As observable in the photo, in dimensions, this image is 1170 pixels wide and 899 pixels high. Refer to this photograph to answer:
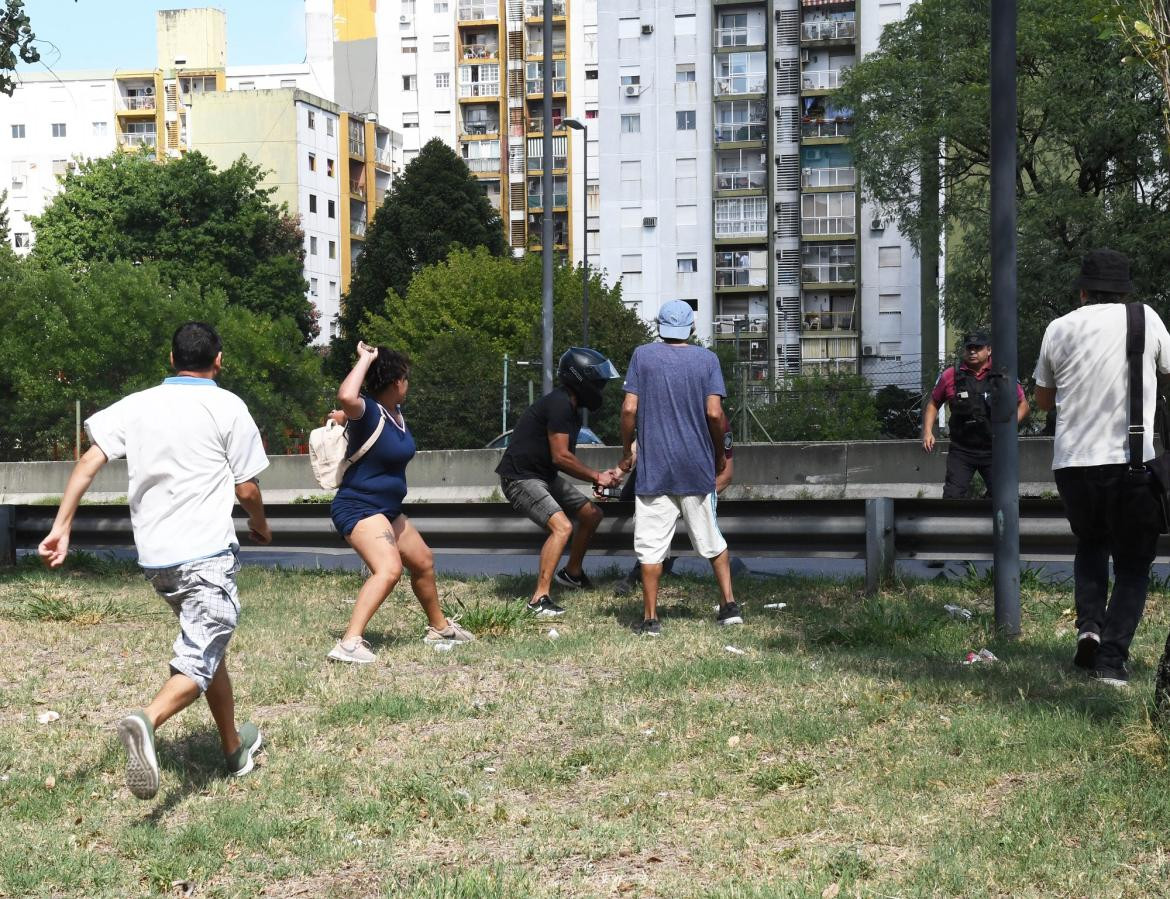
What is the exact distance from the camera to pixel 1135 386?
6.73 m

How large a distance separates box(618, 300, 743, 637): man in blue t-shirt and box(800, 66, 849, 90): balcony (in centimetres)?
7232

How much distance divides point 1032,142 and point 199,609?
127 ft

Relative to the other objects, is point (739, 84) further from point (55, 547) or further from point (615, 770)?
point (55, 547)

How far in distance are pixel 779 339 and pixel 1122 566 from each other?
2882 inches

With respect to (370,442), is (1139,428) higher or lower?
higher

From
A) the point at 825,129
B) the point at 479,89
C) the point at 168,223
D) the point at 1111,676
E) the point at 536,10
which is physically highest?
the point at 536,10

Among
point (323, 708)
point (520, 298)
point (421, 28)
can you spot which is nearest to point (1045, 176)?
point (520, 298)

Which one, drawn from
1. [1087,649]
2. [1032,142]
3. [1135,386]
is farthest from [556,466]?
[1032,142]

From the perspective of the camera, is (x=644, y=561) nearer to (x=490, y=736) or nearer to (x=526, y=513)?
(x=526, y=513)

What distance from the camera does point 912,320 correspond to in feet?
250

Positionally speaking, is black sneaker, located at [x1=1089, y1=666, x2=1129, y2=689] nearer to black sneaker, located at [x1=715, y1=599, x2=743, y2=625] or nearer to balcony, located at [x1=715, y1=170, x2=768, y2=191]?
black sneaker, located at [x1=715, y1=599, x2=743, y2=625]

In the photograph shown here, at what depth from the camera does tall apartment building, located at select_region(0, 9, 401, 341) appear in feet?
295

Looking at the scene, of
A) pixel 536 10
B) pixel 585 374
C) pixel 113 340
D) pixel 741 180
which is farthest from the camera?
pixel 536 10

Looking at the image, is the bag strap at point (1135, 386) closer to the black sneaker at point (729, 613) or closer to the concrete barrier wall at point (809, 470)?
the black sneaker at point (729, 613)
